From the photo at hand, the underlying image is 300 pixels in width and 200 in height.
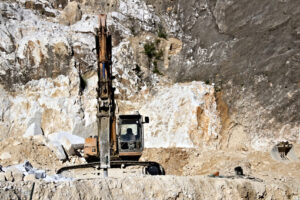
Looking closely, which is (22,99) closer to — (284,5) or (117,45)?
(117,45)

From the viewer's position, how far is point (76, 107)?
69.7ft

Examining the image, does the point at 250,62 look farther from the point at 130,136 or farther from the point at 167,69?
the point at 130,136

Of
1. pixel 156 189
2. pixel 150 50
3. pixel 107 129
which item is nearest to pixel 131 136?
pixel 107 129

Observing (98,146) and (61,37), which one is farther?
(61,37)

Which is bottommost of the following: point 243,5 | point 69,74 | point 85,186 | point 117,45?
point 85,186

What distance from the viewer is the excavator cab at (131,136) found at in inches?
476

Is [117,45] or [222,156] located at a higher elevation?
[117,45]

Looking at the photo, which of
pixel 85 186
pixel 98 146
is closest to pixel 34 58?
pixel 98 146

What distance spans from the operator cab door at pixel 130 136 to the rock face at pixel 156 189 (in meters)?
2.47

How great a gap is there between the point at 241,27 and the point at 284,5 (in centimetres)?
250

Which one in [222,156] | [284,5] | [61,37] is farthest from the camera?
[61,37]

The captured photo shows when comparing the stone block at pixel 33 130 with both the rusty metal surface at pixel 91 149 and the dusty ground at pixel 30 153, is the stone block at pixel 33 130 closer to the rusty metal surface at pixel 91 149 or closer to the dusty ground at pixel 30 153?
the dusty ground at pixel 30 153

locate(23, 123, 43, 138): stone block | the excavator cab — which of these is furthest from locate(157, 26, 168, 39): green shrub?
the excavator cab

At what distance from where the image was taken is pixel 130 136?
1230 centimetres
